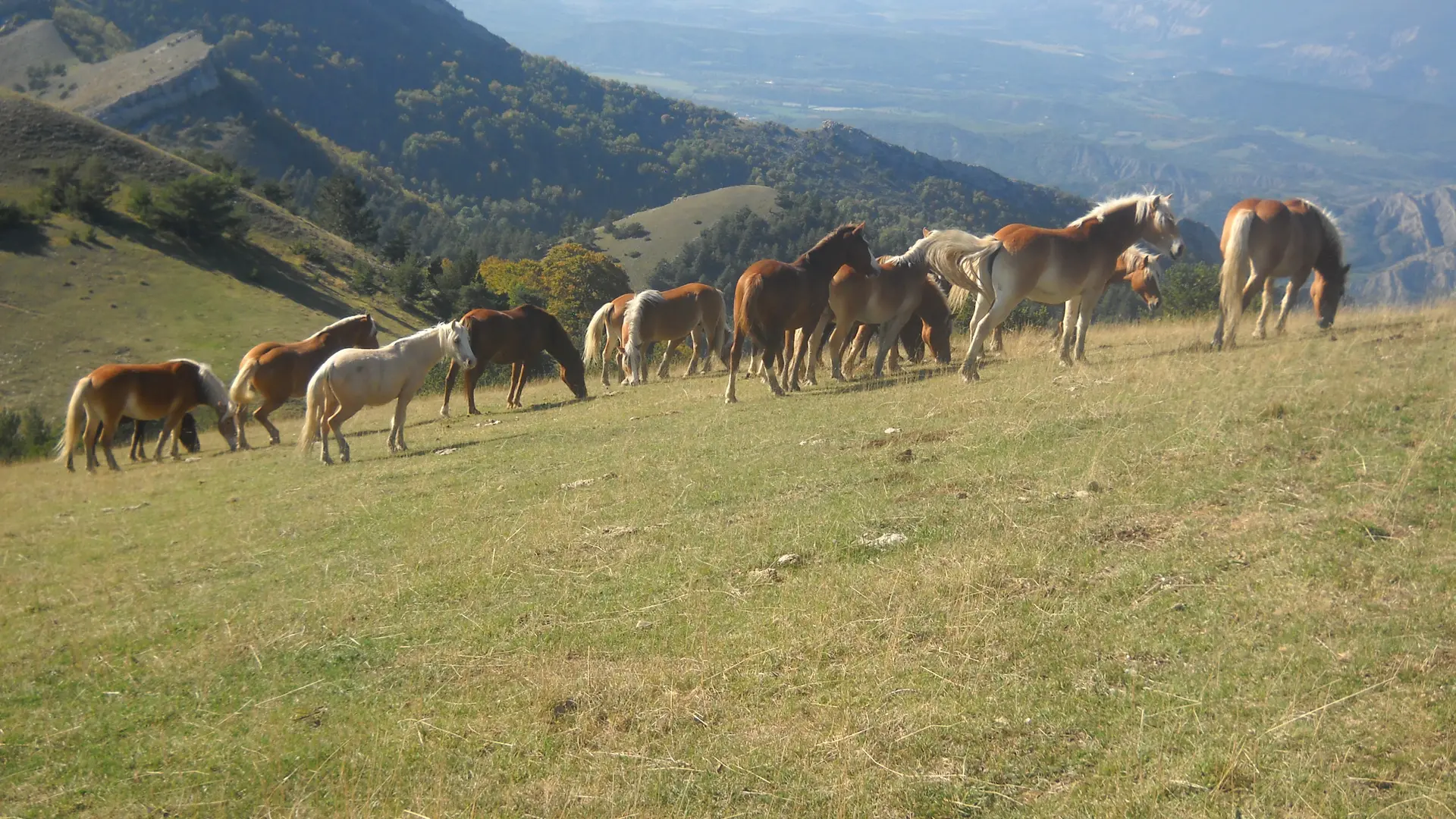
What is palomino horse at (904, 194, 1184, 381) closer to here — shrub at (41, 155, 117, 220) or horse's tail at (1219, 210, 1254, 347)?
horse's tail at (1219, 210, 1254, 347)

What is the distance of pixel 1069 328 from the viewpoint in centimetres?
1491

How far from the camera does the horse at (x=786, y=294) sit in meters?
15.4

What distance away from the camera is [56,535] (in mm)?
12312

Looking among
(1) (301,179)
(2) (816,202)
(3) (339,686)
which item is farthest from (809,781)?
(1) (301,179)

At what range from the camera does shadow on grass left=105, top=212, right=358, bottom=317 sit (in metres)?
62.3

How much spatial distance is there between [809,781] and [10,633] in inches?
279

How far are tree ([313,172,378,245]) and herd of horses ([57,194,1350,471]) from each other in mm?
86497

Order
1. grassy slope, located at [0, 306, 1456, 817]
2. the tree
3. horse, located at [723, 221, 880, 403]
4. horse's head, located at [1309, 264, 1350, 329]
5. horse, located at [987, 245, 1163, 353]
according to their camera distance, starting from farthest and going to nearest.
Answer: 1. the tree
2. horse, located at [987, 245, 1163, 353]
3. horse's head, located at [1309, 264, 1350, 329]
4. horse, located at [723, 221, 880, 403]
5. grassy slope, located at [0, 306, 1456, 817]

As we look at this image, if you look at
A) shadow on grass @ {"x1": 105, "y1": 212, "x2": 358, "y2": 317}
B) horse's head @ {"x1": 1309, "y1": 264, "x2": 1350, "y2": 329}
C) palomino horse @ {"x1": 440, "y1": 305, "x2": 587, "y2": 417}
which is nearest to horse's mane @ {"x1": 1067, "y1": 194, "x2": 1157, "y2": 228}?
horse's head @ {"x1": 1309, "y1": 264, "x2": 1350, "y2": 329}

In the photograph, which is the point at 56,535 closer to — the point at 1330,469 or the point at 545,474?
the point at 545,474

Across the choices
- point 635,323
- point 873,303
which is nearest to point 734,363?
point 873,303

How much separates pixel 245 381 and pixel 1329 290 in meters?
20.0

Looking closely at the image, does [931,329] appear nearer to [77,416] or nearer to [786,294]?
[786,294]

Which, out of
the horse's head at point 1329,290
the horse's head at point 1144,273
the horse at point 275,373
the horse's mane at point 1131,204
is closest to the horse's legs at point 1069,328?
the horse's mane at point 1131,204
